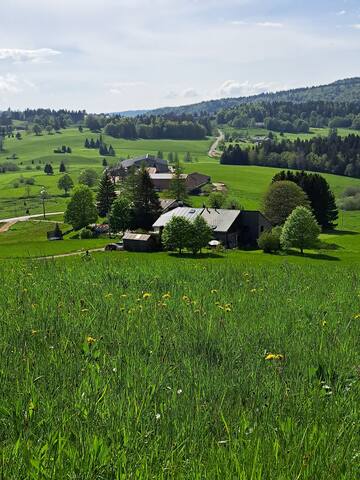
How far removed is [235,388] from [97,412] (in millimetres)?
2006

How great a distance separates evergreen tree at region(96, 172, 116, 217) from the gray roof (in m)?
30.2

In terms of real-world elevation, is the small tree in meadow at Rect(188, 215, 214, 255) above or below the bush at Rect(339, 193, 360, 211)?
above

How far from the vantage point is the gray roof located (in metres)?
82.9

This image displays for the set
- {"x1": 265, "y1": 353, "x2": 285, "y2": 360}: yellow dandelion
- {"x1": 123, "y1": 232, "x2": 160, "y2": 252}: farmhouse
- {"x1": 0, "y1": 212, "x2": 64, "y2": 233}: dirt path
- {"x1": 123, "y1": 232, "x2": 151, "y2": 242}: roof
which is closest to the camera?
{"x1": 265, "y1": 353, "x2": 285, "y2": 360}: yellow dandelion

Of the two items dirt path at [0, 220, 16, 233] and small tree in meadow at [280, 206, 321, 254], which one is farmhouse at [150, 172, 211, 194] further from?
small tree in meadow at [280, 206, 321, 254]

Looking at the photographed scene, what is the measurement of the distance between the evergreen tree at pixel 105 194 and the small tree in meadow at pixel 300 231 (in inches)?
2035

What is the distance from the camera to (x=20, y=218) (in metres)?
138

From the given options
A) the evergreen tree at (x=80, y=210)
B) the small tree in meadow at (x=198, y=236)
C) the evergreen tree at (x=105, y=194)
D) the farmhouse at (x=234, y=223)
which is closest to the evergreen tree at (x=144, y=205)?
the farmhouse at (x=234, y=223)

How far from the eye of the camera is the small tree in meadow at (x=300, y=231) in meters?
72.1

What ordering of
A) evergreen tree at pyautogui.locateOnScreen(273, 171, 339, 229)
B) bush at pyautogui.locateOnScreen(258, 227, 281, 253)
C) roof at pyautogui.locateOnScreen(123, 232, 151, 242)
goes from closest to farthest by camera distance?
bush at pyautogui.locateOnScreen(258, 227, 281, 253) < roof at pyautogui.locateOnScreen(123, 232, 151, 242) < evergreen tree at pyautogui.locateOnScreen(273, 171, 339, 229)

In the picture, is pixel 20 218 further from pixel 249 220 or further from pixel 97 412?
pixel 97 412

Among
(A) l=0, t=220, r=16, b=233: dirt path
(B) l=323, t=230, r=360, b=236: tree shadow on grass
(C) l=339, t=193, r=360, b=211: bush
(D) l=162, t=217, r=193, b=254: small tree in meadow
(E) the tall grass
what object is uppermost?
(E) the tall grass

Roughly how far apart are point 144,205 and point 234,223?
60.5ft

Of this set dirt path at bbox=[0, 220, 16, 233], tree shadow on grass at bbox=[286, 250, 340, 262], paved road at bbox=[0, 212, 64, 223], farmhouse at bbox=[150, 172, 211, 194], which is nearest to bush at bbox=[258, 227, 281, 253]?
tree shadow on grass at bbox=[286, 250, 340, 262]
